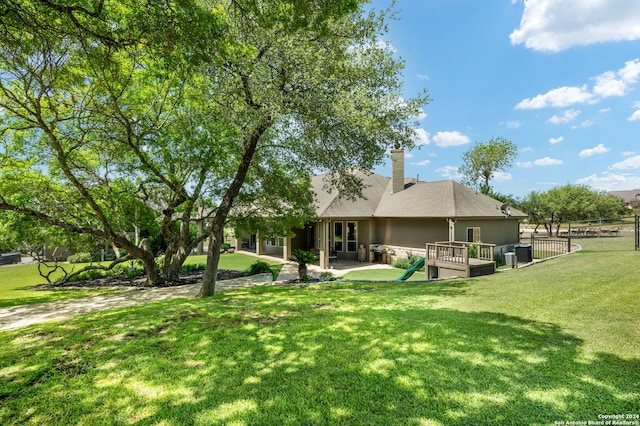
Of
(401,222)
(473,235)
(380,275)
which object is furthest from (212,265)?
(473,235)

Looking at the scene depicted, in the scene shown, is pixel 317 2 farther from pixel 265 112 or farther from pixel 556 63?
pixel 556 63

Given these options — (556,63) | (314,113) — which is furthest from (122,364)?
(556,63)

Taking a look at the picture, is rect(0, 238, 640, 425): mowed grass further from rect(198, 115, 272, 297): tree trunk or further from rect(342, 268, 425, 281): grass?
rect(342, 268, 425, 281): grass

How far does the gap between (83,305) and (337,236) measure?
47.4ft

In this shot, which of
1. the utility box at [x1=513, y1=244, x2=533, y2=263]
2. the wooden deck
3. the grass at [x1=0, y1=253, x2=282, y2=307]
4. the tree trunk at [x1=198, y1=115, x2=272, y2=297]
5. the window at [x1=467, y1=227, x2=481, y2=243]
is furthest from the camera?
the window at [x1=467, y1=227, x2=481, y2=243]

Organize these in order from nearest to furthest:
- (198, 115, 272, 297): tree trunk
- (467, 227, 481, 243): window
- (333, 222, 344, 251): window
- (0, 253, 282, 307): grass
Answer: (198, 115, 272, 297): tree trunk, (0, 253, 282, 307): grass, (467, 227, 481, 243): window, (333, 222, 344, 251): window

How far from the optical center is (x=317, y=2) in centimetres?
491

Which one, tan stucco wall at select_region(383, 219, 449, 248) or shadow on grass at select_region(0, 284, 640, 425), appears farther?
tan stucco wall at select_region(383, 219, 449, 248)

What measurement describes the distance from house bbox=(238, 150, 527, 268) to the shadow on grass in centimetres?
1215

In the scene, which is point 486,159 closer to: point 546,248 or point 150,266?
point 546,248

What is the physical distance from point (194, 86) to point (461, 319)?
9.79 metres

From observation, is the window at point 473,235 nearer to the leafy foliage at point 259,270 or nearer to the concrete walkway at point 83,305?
the leafy foliage at point 259,270

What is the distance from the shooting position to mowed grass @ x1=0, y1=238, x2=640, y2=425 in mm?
2812

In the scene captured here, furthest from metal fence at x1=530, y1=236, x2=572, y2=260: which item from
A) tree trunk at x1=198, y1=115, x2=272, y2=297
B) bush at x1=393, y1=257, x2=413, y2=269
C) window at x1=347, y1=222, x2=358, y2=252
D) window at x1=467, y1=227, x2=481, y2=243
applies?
tree trunk at x1=198, y1=115, x2=272, y2=297
